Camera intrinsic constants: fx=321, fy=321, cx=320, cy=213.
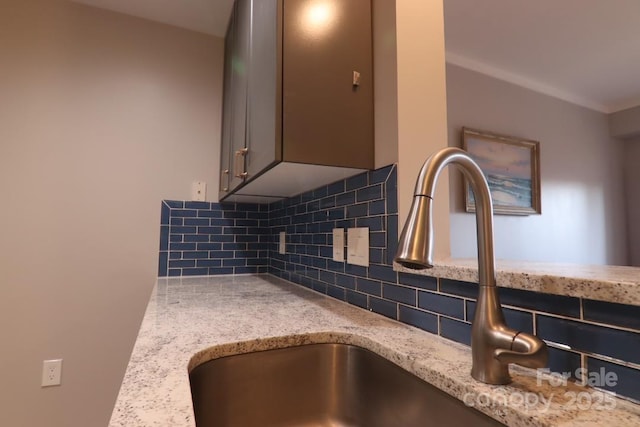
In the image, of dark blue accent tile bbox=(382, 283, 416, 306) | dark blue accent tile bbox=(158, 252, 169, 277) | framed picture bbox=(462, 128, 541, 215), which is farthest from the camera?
framed picture bbox=(462, 128, 541, 215)

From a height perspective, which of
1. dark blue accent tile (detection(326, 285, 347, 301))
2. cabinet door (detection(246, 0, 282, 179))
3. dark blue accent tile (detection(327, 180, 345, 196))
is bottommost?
dark blue accent tile (detection(326, 285, 347, 301))

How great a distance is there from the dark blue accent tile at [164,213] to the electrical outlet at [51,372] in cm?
78

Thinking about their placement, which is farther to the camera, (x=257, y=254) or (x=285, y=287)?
(x=257, y=254)

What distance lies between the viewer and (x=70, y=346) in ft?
5.01

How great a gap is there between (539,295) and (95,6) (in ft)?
7.44

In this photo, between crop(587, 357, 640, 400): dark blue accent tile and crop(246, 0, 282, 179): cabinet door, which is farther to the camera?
crop(246, 0, 282, 179): cabinet door

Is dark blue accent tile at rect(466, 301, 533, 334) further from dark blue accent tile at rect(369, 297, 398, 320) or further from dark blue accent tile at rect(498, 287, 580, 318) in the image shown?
dark blue accent tile at rect(369, 297, 398, 320)

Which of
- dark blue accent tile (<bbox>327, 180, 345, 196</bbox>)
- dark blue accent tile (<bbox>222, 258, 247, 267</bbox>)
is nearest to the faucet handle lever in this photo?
dark blue accent tile (<bbox>327, 180, 345, 196</bbox>)

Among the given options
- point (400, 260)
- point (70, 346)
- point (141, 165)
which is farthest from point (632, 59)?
point (70, 346)

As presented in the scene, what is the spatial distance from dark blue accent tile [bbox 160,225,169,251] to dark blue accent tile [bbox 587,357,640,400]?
1.79m

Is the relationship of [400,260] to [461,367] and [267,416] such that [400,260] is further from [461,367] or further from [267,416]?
[267,416]

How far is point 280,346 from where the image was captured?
2.23ft

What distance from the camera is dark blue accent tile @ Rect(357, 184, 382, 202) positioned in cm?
88

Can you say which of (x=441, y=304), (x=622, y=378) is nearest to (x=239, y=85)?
(x=441, y=304)
